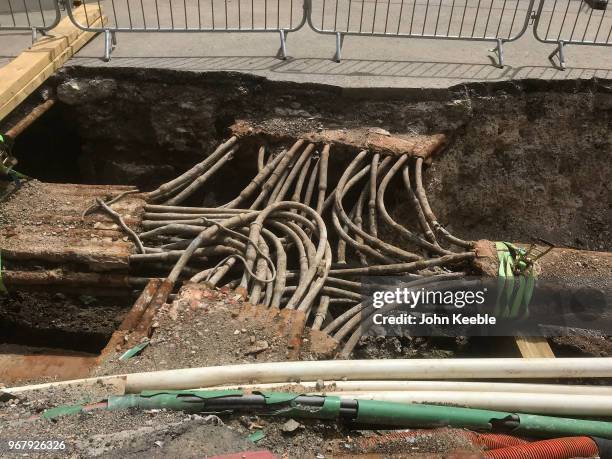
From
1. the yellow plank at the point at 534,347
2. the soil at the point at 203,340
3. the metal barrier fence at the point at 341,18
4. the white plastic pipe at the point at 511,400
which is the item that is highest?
the metal barrier fence at the point at 341,18

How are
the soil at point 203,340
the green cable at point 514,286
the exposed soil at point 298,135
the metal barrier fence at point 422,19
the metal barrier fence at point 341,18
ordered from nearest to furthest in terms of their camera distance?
the soil at point 203,340 → the green cable at point 514,286 → the exposed soil at point 298,135 → the metal barrier fence at point 341,18 → the metal barrier fence at point 422,19

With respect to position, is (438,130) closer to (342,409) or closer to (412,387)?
(412,387)

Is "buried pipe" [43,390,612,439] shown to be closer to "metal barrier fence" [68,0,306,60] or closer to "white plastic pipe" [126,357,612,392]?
"white plastic pipe" [126,357,612,392]

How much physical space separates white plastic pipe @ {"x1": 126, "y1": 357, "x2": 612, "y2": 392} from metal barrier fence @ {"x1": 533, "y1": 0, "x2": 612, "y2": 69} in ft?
11.7

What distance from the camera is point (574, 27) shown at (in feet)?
19.4

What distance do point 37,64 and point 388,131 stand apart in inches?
128

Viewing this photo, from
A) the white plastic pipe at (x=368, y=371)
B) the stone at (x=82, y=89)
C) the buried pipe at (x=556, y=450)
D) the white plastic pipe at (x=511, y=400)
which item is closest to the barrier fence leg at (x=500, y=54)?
the white plastic pipe at (x=368, y=371)

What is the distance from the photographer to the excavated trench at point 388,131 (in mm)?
4992

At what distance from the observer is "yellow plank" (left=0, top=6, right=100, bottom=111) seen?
15.1 feet

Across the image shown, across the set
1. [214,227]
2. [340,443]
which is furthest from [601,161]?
[340,443]

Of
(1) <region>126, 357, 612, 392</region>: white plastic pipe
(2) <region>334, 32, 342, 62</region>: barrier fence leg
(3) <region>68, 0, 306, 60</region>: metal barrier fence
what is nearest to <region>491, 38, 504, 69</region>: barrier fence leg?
(2) <region>334, 32, 342, 62</region>: barrier fence leg

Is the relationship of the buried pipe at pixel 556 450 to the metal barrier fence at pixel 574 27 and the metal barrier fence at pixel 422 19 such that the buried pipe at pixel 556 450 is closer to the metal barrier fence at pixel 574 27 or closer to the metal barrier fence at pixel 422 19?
the metal barrier fence at pixel 574 27

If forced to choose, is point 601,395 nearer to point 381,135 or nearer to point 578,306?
point 578,306

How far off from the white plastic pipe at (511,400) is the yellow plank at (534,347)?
686 mm
